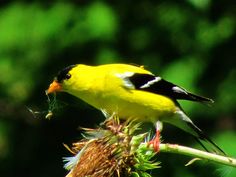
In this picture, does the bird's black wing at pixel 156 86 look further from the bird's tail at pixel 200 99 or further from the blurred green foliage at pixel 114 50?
the blurred green foliage at pixel 114 50

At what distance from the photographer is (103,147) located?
3363 mm

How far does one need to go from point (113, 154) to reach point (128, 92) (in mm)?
434

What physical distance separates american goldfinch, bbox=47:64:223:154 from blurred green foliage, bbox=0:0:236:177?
1.34 m

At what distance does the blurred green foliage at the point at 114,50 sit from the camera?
220 inches

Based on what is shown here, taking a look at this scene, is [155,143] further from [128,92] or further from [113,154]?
[128,92]

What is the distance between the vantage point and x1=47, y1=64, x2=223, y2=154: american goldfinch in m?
3.67

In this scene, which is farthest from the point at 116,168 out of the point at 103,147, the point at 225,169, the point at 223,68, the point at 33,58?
the point at 33,58

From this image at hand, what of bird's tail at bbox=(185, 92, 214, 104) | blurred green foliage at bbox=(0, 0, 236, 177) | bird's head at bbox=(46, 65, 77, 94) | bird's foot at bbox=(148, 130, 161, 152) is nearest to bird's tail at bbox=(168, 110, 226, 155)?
bird's tail at bbox=(185, 92, 214, 104)

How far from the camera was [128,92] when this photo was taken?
3705mm

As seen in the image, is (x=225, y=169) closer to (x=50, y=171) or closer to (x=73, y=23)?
(x=73, y=23)

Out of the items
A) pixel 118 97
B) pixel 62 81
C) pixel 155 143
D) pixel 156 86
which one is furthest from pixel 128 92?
pixel 155 143

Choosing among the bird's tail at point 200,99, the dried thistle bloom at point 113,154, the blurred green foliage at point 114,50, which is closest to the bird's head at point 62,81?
the dried thistle bloom at point 113,154

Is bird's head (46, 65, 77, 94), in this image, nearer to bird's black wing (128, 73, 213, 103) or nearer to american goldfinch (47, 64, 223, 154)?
american goldfinch (47, 64, 223, 154)

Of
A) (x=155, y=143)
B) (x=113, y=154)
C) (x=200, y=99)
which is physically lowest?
(x=113, y=154)
